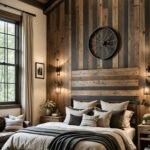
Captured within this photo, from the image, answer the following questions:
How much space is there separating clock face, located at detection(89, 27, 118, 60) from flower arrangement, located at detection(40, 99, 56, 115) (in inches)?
68.7

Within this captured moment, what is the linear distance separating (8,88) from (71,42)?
6.75 ft

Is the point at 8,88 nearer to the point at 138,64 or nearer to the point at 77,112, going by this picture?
the point at 77,112

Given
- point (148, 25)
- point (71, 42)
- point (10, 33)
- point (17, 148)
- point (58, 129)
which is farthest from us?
point (71, 42)

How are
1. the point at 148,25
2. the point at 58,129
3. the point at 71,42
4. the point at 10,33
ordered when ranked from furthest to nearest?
1. the point at 71,42
2. the point at 10,33
3. the point at 148,25
4. the point at 58,129

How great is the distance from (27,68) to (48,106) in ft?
3.79

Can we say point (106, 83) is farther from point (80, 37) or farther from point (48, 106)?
point (48, 106)

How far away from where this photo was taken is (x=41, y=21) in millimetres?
7492

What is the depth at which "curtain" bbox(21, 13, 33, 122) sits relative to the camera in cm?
669

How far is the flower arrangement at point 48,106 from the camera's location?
23.3 ft

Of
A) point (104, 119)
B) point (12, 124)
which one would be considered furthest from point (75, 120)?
point (12, 124)

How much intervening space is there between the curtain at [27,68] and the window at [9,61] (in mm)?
181

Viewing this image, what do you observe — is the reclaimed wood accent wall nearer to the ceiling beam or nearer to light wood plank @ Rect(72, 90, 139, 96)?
light wood plank @ Rect(72, 90, 139, 96)

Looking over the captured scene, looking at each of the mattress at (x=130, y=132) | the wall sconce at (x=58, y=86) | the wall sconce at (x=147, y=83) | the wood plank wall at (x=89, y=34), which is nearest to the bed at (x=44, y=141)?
the mattress at (x=130, y=132)

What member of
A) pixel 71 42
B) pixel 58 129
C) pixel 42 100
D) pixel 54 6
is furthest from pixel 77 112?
pixel 54 6
